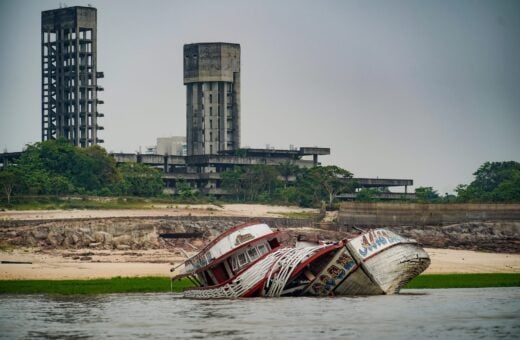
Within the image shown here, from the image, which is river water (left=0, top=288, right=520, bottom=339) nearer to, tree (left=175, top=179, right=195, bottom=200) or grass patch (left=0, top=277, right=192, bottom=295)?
grass patch (left=0, top=277, right=192, bottom=295)

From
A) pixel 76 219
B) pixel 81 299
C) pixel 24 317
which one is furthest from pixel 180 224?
pixel 24 317

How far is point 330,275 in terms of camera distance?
76562 millimetres

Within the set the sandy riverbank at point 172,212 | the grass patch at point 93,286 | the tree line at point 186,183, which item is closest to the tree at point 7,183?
the tree line at point 186,183

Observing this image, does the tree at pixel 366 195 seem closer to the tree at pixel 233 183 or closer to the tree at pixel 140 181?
the tree at pixel 233 183

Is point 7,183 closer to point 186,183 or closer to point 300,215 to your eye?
point 300,215

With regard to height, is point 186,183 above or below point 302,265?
above

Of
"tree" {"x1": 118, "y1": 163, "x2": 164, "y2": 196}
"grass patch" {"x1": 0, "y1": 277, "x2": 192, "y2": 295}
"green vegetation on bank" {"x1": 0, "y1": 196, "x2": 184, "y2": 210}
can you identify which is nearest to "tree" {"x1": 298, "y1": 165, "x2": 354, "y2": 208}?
"tree" {"x1": 118, "y1": 163, "x2": 164, "y2": 196}

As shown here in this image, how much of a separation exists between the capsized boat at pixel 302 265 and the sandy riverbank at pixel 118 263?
1859cm

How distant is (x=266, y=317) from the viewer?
223ft

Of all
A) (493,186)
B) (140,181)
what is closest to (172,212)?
(140,181)

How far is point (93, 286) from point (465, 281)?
80.4ft

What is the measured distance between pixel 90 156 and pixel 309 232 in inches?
2346

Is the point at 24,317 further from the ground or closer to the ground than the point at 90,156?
closer to the ground

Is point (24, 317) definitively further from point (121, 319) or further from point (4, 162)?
point (4, 162)
